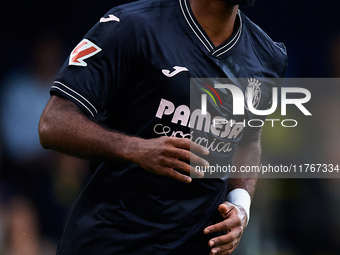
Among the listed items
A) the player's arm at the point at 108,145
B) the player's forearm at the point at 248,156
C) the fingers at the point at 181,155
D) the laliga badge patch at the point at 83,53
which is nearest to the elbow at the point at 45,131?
the player's arm at the point at 108,145

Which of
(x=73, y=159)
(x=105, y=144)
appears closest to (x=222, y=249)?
(x=105, y=144)

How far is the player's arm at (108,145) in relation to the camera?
112 cm

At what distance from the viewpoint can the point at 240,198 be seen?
1.65 m

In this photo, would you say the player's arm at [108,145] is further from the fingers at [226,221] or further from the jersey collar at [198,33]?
the jersey collar at [198,33]

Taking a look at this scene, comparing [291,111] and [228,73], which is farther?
[291,111]

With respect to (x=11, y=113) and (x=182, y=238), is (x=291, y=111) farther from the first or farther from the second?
(x=182, y=238)

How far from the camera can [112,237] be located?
1.30 m

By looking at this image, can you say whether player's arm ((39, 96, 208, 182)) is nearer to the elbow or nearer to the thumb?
the elbow

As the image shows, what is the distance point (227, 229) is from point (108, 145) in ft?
1.80

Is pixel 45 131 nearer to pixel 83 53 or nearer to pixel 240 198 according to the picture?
pixel 83 53

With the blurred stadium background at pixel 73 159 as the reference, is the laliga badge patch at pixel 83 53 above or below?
above

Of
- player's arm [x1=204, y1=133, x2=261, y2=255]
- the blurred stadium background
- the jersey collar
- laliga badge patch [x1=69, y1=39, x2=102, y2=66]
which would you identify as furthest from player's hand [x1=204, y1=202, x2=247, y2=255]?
the blurred stadium background

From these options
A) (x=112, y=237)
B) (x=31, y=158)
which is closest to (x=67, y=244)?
(x=112, y=237)

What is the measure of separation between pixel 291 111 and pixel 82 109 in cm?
387
